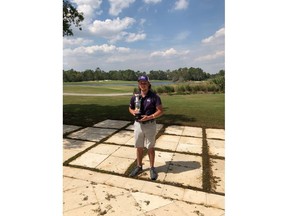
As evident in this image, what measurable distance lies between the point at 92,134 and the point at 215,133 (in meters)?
4.11

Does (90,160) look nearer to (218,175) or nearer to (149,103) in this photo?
(149,103)

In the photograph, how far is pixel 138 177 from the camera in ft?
12.5

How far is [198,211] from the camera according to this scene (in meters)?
2.83

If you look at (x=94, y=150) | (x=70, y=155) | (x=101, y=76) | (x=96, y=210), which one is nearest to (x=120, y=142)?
(x=94, y=150)

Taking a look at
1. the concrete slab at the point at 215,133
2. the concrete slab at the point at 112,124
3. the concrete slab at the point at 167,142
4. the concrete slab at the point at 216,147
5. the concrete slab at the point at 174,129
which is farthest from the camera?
the concrete slab at the point at 112,124

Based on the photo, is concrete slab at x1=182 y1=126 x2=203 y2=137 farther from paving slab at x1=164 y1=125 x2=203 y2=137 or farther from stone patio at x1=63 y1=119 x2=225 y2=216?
stone patio at x1=63 y1=119 x2=225 y2=216

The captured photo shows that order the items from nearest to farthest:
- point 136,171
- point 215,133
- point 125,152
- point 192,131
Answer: point 136,171 → point 125,152 → point 215,133 → point 192,131

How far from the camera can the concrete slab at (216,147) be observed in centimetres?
514

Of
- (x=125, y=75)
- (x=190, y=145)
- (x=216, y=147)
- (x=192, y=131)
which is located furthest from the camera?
(x=125, y=75)

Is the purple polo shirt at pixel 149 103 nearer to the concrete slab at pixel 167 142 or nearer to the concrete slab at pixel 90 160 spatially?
the concrete slab at pixel 90 160

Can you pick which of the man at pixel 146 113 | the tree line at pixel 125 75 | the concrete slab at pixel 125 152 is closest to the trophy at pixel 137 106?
the man at pixel 146 113

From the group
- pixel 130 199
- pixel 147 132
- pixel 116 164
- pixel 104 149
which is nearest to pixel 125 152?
pixel 104 149

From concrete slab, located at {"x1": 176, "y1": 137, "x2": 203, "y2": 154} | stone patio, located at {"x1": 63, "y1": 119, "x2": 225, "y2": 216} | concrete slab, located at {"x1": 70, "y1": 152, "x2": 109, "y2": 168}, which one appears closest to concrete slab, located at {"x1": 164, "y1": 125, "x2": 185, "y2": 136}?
stone patio, located at {"x1": 63, "y1": 119, "x2": 225, "y2": 216}
